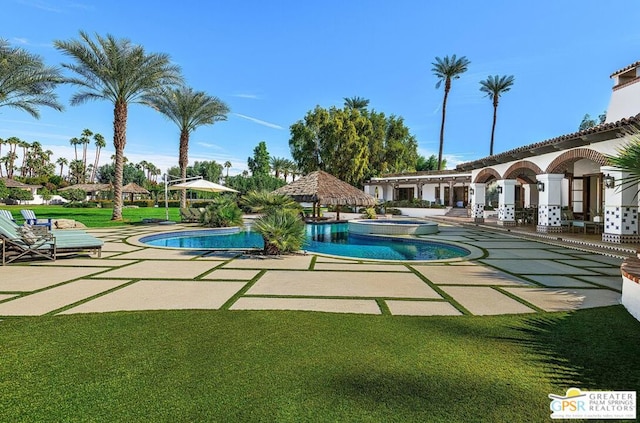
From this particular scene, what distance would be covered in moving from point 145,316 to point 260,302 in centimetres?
153

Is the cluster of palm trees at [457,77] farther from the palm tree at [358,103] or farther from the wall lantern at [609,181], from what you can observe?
the wall lantern at [609,181]

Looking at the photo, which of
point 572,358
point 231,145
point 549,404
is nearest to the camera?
point 549,404

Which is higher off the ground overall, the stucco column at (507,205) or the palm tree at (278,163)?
the palm tree at (278,163)

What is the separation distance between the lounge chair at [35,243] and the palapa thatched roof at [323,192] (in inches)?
437

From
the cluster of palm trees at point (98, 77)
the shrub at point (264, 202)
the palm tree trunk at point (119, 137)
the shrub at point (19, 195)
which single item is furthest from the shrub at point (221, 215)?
the shrub at point (19, 195)

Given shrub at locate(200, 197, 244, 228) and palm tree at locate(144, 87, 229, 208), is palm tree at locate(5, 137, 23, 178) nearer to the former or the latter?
palm tree at locate(144, 87, 229, 208)

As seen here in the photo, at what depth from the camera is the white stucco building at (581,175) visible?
1152 centimetres

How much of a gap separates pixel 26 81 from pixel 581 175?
28.6 m

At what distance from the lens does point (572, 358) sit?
11.0ft

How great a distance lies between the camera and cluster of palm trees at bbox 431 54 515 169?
3994 cm

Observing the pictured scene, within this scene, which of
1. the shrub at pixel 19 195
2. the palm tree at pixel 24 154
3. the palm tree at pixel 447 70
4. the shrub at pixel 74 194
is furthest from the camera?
the palm tree at pixel 24 154

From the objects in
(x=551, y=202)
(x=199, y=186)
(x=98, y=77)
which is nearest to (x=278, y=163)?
(x=199, y=186)

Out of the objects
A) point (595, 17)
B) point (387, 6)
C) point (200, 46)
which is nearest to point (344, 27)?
point (387, 6)

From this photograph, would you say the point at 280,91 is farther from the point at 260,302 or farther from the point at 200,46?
the point at 260,302
